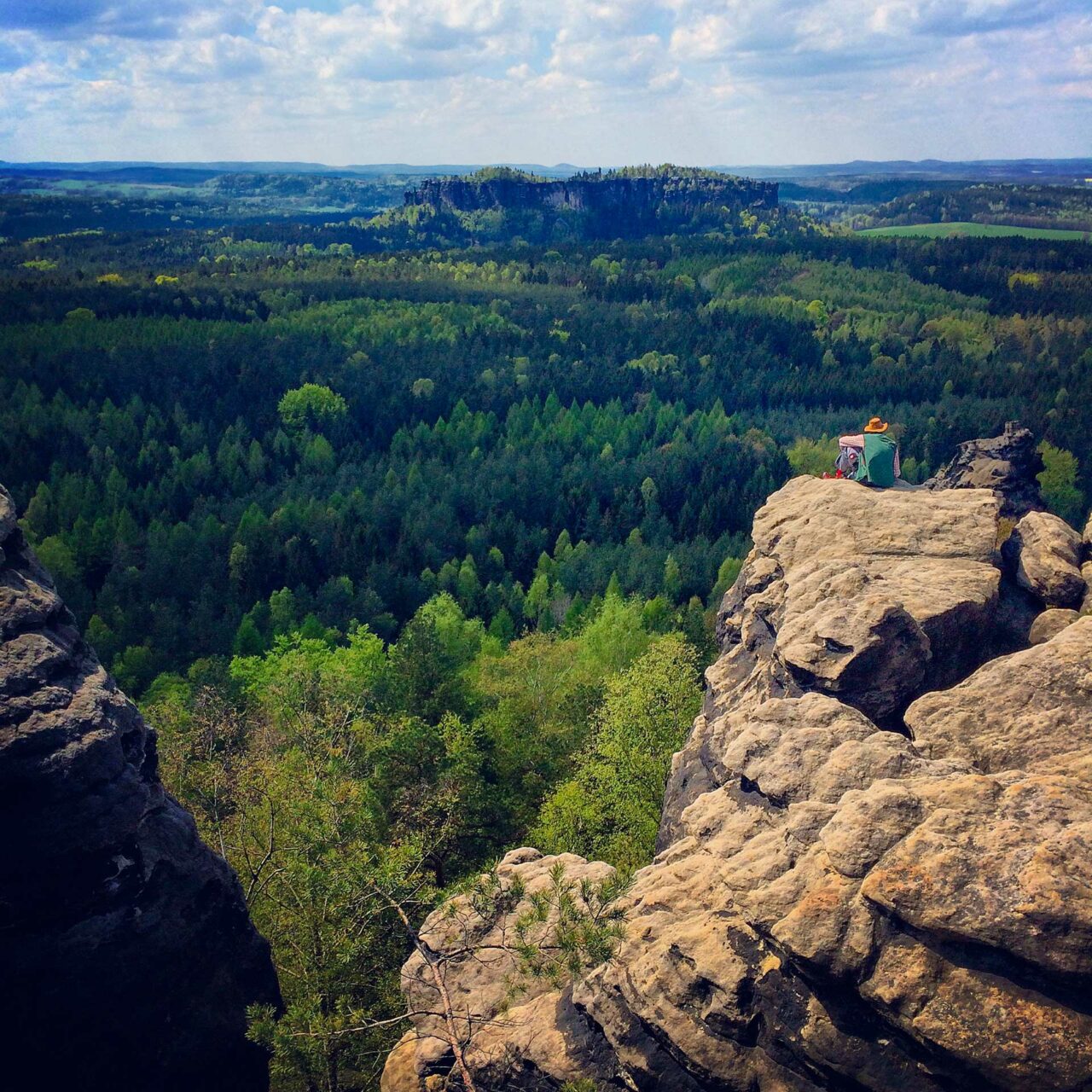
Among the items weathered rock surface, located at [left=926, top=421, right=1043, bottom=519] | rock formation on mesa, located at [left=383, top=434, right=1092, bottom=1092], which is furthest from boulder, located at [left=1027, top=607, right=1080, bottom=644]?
weathered rock surface, located at [left=926, top=421, right=1043, bottom=519]

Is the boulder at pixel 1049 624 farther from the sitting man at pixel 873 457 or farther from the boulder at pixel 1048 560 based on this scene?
the sitting man at pixel 873 457

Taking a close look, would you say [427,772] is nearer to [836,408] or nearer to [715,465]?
[715,465]

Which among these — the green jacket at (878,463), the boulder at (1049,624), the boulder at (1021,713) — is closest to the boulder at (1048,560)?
the boulder at (1049,624)

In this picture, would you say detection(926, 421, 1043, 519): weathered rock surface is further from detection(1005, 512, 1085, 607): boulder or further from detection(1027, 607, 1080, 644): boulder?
detection(1027, 607, 1080, 644): boulder

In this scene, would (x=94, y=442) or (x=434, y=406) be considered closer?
(x=94, y=442)

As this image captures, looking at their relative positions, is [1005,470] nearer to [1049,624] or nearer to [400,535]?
[1049,624]

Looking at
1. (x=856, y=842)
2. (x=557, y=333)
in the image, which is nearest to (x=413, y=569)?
(x=856, y=842)
